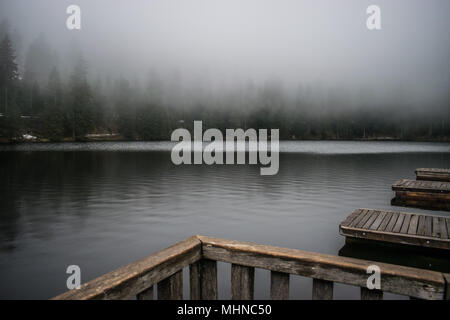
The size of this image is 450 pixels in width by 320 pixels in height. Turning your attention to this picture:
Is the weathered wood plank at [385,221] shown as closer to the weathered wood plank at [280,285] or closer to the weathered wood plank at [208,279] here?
the weathered wood plank at [280,285]

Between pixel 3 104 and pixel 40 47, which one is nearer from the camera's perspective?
pixel 3 104

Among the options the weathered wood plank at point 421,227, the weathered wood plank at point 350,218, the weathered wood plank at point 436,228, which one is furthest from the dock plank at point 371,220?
the weathered wood plank at point 436,228

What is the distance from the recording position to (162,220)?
15.5 m

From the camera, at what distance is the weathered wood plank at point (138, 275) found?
2.57 m

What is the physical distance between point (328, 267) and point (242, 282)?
40.6 inches

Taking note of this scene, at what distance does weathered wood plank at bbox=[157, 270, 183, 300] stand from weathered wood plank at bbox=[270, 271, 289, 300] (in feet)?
3.51

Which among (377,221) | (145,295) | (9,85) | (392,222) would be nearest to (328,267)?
(145,295)

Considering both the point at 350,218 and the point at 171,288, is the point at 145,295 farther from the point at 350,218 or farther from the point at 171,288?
the point at 350,218

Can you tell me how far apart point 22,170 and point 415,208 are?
38.8 m

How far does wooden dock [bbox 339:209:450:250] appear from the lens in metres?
9.29

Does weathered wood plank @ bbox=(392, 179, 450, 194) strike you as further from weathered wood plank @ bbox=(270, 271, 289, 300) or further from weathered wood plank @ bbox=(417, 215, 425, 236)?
weathered wood plank @ bbox=(270, 271, 289, 300)

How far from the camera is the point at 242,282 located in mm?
3594
